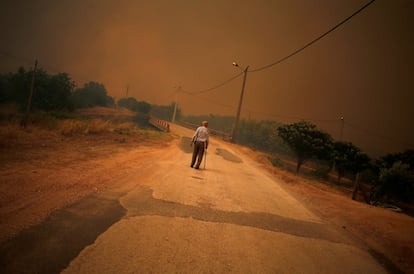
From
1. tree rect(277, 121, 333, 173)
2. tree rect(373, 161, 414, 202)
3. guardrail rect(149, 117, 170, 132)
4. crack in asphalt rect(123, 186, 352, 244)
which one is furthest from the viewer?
guardrail rect(149, 117, 170, 132)

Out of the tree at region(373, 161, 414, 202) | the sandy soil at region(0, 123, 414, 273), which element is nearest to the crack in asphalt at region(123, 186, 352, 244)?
the sandy soil at region(0, 123, 414, 273)

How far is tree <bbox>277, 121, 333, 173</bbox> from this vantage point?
1206 inches

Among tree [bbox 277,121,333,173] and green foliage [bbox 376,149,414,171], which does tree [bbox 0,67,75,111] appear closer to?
tree [bbox 277,121,333,173]

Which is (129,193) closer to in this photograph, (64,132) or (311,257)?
(311,257)

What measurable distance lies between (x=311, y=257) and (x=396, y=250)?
2.98 metres

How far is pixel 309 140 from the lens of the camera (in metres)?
30.8

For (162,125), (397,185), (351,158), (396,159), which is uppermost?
(396,159)

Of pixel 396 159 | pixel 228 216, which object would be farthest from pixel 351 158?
pixel 228 216

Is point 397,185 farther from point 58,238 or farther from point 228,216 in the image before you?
point 58,238

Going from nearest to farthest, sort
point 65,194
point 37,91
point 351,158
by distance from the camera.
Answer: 1. point 65,194
2. point 351,158
3. point 37,91

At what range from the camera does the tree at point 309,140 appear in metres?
30.6

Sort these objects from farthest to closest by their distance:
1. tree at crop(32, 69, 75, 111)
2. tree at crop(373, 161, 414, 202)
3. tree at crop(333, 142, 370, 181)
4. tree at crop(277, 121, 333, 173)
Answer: tree at crop(32, 69, 75, 111) < tree at crop(333, 142, 370, 181) < tree at crop(277, 121, 333, 173) < tree at crop(373, 161, 414, 202)

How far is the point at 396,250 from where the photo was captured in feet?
16.8

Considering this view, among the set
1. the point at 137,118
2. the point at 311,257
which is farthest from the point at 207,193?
the point at 137,118
